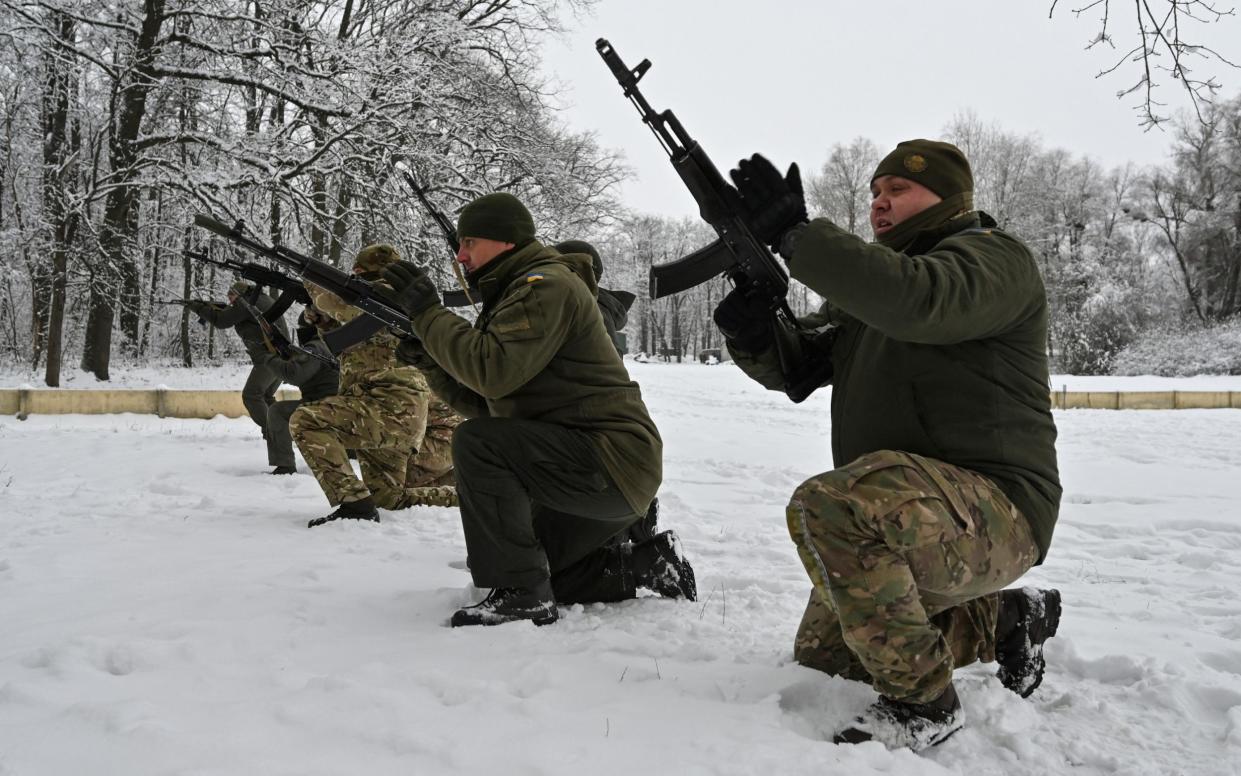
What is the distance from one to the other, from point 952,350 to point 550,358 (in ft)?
4.46

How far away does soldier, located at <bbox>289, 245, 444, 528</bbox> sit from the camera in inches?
189

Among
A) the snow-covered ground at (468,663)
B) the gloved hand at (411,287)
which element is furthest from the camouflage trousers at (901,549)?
the gloved hand at (411,287)

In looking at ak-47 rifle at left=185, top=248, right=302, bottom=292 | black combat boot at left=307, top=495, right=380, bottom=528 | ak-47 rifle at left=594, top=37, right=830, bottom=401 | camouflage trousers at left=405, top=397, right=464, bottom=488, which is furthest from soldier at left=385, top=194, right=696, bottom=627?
ak-47 rifle at left=185, top=248, right=302, bottom=292

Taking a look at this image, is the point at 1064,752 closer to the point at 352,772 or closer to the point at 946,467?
the point at 946,467

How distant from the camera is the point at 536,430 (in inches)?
113

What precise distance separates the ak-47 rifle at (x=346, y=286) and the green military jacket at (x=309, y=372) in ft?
4.82

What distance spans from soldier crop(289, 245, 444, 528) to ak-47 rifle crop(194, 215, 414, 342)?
13.7 inches

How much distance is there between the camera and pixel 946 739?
2.03 m

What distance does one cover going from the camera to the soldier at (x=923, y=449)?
196 centimetres

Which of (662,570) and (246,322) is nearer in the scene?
(662,570)

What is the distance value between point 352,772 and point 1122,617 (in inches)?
120

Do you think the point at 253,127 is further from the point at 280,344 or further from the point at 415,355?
the point at 415,355

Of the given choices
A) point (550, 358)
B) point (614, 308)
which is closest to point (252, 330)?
point (614, 308)

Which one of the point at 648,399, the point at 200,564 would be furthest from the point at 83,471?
the point at 648,399
